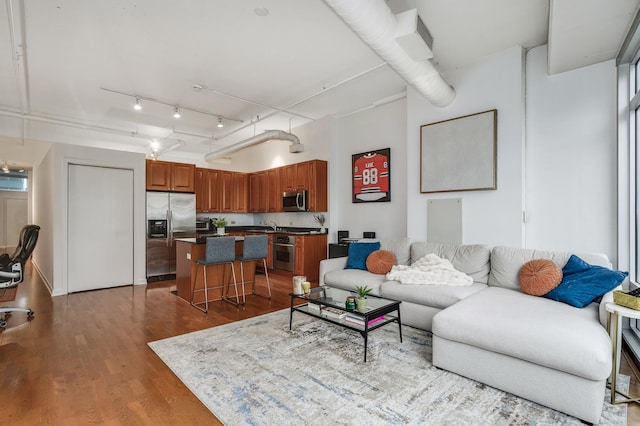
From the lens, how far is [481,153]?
384 centimetres

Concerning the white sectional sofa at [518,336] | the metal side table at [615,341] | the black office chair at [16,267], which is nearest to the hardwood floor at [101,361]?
the metal side table at [615,341]

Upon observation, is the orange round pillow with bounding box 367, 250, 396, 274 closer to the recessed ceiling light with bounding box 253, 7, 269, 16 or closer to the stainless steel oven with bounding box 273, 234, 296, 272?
the stainless steel oven with bounding box 273, 234, 296, 272

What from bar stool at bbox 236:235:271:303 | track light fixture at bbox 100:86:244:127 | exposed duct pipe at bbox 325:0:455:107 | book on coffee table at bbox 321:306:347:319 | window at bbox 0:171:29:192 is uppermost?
track light fixture at bbox 100:86:244:127

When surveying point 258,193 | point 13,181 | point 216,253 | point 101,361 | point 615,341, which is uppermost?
point 13,181

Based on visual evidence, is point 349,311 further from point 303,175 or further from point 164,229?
point 164,229

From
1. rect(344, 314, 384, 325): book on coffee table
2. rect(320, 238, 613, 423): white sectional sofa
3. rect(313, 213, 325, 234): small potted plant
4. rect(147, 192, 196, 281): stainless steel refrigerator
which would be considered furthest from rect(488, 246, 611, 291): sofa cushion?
rect(147, 192, 196, 281): stainless steel refrigerator

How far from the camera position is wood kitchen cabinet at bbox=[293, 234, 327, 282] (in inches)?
231

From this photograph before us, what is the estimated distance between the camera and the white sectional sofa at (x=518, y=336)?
1862 mm

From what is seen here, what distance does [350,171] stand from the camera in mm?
5977

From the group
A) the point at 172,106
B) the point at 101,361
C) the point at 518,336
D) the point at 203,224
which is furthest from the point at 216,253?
the point at 203,224

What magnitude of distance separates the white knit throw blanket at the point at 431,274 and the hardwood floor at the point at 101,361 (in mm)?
1376

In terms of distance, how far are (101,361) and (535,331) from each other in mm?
3315

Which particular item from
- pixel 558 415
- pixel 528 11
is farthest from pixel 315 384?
pixel 528 11

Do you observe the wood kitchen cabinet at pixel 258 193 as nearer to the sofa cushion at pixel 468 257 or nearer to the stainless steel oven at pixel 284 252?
the stainless steel oven at pixel 284 252
